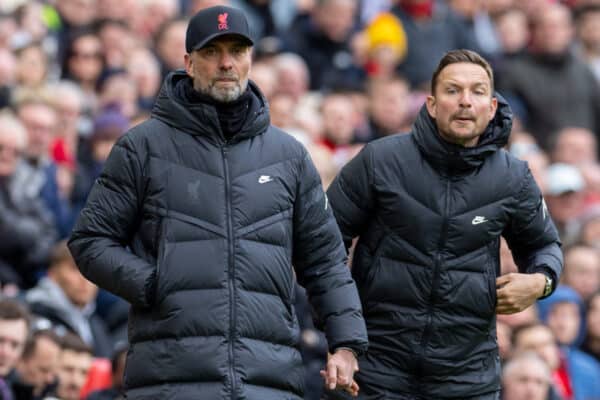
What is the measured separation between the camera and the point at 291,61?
16078mm

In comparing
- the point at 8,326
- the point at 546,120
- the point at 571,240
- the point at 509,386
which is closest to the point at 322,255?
the point at 8,326

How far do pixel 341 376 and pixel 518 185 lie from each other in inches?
61.9

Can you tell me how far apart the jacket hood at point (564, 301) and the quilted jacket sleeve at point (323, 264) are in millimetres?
5962

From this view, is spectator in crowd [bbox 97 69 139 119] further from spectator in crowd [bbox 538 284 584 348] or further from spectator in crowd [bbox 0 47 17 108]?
spectator in crowd [bbox 538 284 584 348]

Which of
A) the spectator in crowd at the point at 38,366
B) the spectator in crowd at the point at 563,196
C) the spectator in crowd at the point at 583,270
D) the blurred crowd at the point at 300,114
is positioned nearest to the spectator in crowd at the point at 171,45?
the blurred crowd at the point at 300,114

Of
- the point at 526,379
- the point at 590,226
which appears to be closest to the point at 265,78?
the point at 590,226

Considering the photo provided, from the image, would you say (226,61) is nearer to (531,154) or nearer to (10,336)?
(10,336)

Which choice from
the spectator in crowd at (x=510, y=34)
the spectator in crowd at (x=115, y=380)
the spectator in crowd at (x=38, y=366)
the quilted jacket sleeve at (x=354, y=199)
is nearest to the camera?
the quilted jacket sleeve at (x=354, y=199)

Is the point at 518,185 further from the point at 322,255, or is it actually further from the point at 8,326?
the point at 8,326

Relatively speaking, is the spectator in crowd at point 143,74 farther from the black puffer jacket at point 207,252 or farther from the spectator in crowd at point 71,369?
the black puffer jacket at point 207,252

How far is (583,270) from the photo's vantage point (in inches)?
544

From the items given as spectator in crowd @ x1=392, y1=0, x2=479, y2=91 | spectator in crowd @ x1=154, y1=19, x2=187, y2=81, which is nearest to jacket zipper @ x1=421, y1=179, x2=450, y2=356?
spectator in crowd @ x1=154, y1=19, x2=187, y2=81

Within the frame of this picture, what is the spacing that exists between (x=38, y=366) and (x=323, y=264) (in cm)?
346

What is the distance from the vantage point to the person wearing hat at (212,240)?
7035 millimetres
